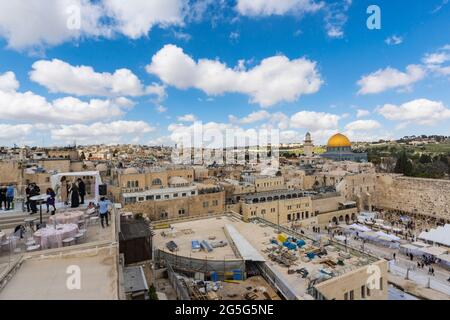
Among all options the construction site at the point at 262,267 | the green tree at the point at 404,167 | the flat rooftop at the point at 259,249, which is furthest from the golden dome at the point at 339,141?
the construction site at the point at 262,267

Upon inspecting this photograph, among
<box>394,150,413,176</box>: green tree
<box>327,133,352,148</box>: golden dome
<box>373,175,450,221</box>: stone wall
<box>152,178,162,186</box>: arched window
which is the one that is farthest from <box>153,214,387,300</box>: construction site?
<box>327,133,352,148</box>: golden dome

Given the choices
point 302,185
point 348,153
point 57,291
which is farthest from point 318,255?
point 348,153

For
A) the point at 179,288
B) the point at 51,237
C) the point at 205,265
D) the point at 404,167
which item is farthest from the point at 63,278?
the point at 404,167

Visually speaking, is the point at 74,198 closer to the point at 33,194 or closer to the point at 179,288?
the point at 33,194

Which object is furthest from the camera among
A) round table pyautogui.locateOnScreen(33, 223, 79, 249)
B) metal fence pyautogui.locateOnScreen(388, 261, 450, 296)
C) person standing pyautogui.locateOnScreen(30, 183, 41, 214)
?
metal fence pyautogui.locateOnScreen(388, 261, 450, 296)

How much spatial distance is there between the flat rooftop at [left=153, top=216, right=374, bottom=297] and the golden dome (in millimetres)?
55852

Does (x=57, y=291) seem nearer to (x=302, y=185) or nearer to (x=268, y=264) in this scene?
(x=268, y=264)

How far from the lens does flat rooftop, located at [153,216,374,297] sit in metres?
13.1

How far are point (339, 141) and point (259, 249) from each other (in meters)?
61.8

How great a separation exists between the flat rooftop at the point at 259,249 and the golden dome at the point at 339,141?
5585cm

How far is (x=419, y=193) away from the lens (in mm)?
42375

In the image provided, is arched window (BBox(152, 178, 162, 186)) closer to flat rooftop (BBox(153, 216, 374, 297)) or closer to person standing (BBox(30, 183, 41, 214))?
flat rooftop (BBox(153, 216, 374, 297))
